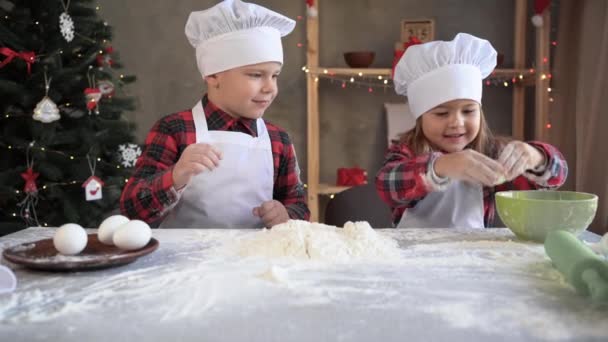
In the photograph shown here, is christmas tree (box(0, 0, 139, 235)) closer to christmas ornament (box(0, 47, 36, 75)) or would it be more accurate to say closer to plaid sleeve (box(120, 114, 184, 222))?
christmas ornament (box(0, 47, 36, 75))

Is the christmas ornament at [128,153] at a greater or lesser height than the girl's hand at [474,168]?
lesser

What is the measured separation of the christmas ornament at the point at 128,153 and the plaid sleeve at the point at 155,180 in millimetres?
1332

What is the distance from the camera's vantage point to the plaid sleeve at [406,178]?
1374 millimetres

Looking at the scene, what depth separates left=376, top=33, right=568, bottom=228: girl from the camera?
1.43 m

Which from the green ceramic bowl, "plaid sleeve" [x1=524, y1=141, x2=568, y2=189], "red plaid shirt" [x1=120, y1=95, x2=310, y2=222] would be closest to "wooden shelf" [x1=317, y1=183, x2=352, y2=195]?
"red plaid shirt" [x1=120, y1=95, x2=310, y2=222]

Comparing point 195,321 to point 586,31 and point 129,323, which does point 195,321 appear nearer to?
point 129,323

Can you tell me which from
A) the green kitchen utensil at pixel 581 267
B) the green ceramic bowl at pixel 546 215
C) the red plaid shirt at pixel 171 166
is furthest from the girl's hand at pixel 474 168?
the red plaid shirt at pixel 171 166

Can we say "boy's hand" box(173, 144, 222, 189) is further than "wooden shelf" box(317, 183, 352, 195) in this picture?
No

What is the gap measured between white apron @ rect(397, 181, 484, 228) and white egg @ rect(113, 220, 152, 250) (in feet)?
Answer: 2.88

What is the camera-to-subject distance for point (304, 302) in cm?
68

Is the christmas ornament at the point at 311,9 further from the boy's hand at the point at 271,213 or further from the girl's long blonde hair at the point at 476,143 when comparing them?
the boy's hand at the point at 271,213

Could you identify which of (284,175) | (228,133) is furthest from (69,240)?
(284,175)

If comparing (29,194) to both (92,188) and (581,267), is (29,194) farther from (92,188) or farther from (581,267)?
(581,267)

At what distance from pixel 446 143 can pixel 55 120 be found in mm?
1829
